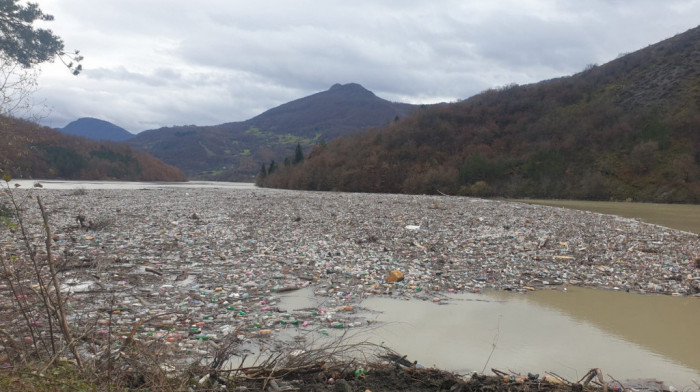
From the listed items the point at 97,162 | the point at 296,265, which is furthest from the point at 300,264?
the point at 97,162

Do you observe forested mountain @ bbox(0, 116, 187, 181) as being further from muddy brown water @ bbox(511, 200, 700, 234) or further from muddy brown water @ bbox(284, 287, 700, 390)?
muddy brown water @ bbox(284, 287, 700, 390)

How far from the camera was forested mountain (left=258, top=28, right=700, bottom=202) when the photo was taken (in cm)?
4947

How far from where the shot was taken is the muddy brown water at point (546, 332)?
17.7ft

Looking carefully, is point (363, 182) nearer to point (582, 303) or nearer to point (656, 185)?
point (656, 185)

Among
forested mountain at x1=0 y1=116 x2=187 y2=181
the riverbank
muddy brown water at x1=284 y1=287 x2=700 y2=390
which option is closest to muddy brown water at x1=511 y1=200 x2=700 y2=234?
the riverbank

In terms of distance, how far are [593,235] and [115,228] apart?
1597 cm

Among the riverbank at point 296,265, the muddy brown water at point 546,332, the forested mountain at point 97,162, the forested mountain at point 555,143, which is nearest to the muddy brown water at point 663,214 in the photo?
the riverbank at point 296,265

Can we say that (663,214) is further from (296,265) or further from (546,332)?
(296,265)

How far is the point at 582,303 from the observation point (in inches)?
326

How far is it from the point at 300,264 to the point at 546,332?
18.3 feet

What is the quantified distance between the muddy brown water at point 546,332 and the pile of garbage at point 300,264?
1.77 ft

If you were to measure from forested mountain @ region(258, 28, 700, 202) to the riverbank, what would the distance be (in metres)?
38.1

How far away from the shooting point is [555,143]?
61.7 m

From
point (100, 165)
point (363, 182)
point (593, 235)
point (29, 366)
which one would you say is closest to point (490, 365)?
point (29, 366)
